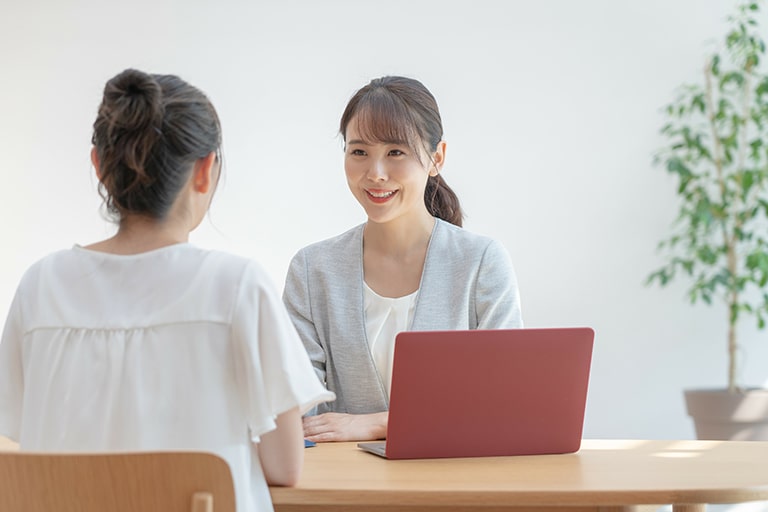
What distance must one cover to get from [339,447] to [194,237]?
2.47 m

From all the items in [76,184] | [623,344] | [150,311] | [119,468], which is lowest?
[623,344]

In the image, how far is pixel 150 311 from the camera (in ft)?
3.95

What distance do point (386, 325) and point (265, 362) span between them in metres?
0.84

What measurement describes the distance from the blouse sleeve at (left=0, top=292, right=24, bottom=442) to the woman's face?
0.90 metres

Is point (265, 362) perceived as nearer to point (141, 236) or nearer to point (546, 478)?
point (141, 236)

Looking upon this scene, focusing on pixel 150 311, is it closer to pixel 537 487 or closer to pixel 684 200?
pixel 537 487

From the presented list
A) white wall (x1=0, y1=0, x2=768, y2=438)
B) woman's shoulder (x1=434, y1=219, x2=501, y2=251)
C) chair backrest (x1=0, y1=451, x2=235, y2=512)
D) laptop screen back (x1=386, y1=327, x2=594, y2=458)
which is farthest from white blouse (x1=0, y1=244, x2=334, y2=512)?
white wall (x1=0, y1=0, x2=768, y2=438)

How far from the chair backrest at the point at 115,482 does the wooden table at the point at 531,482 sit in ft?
0.83

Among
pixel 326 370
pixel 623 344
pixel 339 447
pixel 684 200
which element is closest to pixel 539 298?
pixel 623 344

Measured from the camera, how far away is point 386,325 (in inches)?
79.7

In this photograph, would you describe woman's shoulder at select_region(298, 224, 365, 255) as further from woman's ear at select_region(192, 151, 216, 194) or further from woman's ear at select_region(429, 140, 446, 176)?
woman's ear at select_region(192, 151, 216, 194)

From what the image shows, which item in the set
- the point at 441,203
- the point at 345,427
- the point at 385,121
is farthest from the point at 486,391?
the point at 441,203

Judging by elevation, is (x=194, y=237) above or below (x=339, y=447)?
above

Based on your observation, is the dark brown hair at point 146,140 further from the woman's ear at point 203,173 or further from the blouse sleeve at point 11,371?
the blouse sleeve at point 11,371
